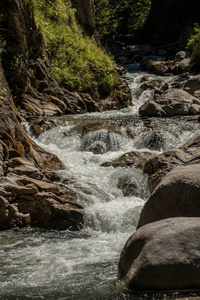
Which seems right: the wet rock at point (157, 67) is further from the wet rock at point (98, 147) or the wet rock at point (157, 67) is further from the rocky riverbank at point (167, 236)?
the rocky riverbank at point (167, 236)

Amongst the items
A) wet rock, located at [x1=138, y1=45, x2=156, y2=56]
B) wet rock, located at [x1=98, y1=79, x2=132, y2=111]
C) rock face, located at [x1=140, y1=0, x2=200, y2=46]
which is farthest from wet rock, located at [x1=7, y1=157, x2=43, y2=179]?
rock face, located at [x1=140, y1=0, x2=200, y2=46]

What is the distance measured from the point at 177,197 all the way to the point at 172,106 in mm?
9730

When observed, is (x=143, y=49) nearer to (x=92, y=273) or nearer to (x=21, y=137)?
(x=21, y=137)

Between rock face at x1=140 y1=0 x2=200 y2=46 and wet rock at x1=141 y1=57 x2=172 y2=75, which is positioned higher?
rock face at x1=140 y1=0 x2=200 y2=46

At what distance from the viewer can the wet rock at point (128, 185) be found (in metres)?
8.70

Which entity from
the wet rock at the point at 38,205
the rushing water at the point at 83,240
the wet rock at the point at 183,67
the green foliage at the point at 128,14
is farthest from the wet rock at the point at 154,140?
the green foliage at the point at 128,14

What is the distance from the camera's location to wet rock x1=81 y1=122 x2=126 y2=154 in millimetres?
11492

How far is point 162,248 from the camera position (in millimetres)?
3631

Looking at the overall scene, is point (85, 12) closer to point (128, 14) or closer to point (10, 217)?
point (128, 14)

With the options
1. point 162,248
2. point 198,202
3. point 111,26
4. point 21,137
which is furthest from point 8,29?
point 111,26

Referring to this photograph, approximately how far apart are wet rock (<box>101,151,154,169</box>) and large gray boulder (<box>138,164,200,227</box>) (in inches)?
164

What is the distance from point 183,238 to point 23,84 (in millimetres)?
11769

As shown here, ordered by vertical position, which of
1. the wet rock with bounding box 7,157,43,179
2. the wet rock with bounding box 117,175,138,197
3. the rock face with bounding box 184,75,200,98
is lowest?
the wet rock with bounding box 117,175,138,197

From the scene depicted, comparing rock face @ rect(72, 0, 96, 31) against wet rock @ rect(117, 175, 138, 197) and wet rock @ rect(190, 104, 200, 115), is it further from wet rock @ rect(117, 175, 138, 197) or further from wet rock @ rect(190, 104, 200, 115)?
wet rock @ rect(117, 175, 138, 197)
